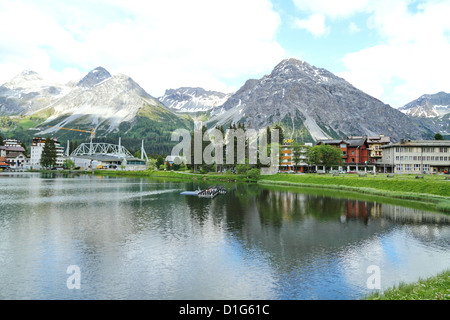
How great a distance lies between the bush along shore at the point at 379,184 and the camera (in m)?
75.0

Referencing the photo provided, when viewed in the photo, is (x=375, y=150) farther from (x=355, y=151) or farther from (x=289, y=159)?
(x=289, y=159)

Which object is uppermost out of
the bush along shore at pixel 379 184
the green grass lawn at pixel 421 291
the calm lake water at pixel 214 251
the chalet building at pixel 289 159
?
the chalet building at pixel 289 159

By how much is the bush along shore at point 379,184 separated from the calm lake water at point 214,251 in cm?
1550

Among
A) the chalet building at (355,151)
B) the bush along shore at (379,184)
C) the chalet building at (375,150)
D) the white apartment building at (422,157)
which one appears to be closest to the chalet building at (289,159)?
the chalet building at (355,151)

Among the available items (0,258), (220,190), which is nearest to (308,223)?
(0,258)

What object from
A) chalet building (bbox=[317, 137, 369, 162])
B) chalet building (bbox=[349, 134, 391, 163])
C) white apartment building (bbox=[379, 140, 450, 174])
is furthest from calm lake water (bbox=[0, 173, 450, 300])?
chalet building (bbox=[349, 134, 391, 163])

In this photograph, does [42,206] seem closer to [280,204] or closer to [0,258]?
[0,258]

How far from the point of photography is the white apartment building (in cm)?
14012

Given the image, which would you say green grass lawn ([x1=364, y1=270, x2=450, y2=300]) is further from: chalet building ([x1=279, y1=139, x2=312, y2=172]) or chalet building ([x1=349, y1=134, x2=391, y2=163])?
chalet building ([x1=349, y1=134, x2=391, y2=163])

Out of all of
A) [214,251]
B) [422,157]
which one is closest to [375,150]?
[422,157]

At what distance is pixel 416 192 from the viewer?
8125 centimetres

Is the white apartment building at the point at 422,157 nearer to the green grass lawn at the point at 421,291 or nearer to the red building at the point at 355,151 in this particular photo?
the red building at the point at 355,151

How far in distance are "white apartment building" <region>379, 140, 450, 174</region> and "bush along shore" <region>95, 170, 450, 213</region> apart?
41248mm
